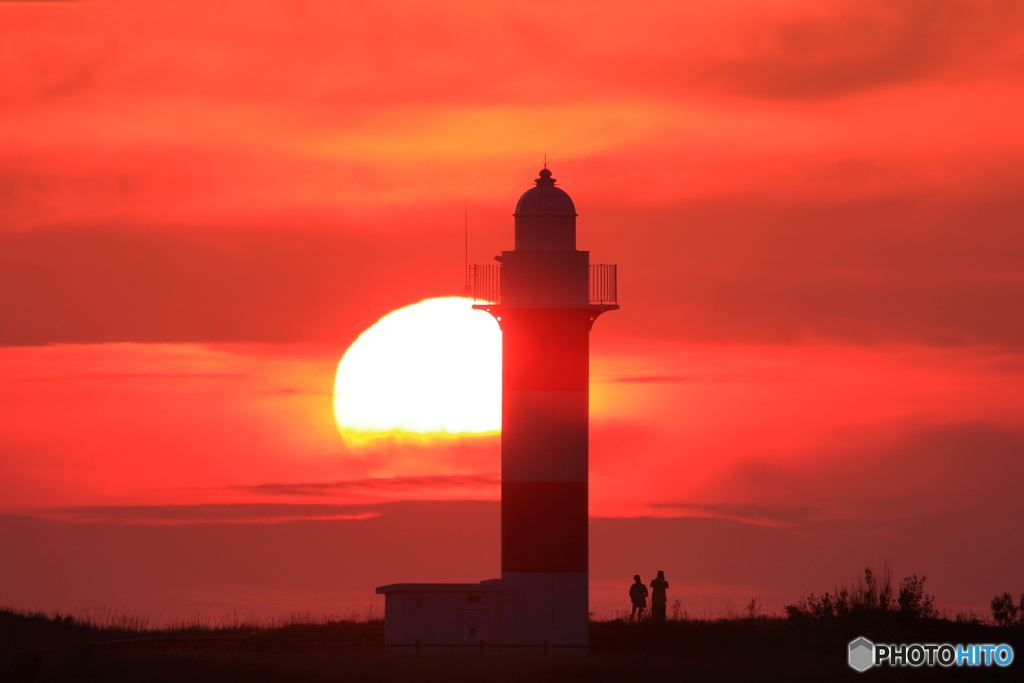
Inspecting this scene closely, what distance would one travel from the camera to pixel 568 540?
3769 centimetres

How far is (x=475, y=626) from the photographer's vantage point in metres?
37.5

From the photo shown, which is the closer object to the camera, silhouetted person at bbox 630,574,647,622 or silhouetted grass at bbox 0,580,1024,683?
silhouetted grass at bbox 0,580,1024,683

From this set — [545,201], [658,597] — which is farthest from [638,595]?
[545,201]

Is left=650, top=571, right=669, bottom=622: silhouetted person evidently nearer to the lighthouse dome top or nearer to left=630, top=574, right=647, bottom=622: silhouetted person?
left=630, top=574, right=647, bottom=622: silhouetted person

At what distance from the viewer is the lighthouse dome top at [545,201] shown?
128 feet

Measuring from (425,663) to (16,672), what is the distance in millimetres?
8474

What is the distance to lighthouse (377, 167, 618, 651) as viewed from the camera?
37531 millimetres

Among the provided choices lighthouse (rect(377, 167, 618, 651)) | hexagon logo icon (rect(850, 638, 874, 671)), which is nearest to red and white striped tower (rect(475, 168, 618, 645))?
lighthouse (rect(377, 167, 618, 651))

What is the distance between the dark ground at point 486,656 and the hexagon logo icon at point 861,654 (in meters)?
0.27

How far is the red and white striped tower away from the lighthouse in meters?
0.02

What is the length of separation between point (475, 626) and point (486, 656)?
0.83 metres

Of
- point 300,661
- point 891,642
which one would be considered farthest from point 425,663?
point 891,642

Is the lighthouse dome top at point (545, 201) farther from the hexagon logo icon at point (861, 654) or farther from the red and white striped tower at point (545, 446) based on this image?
the hexagon logo icon at point (861, 654)

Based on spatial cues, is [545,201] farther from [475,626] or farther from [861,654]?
[861,654]
